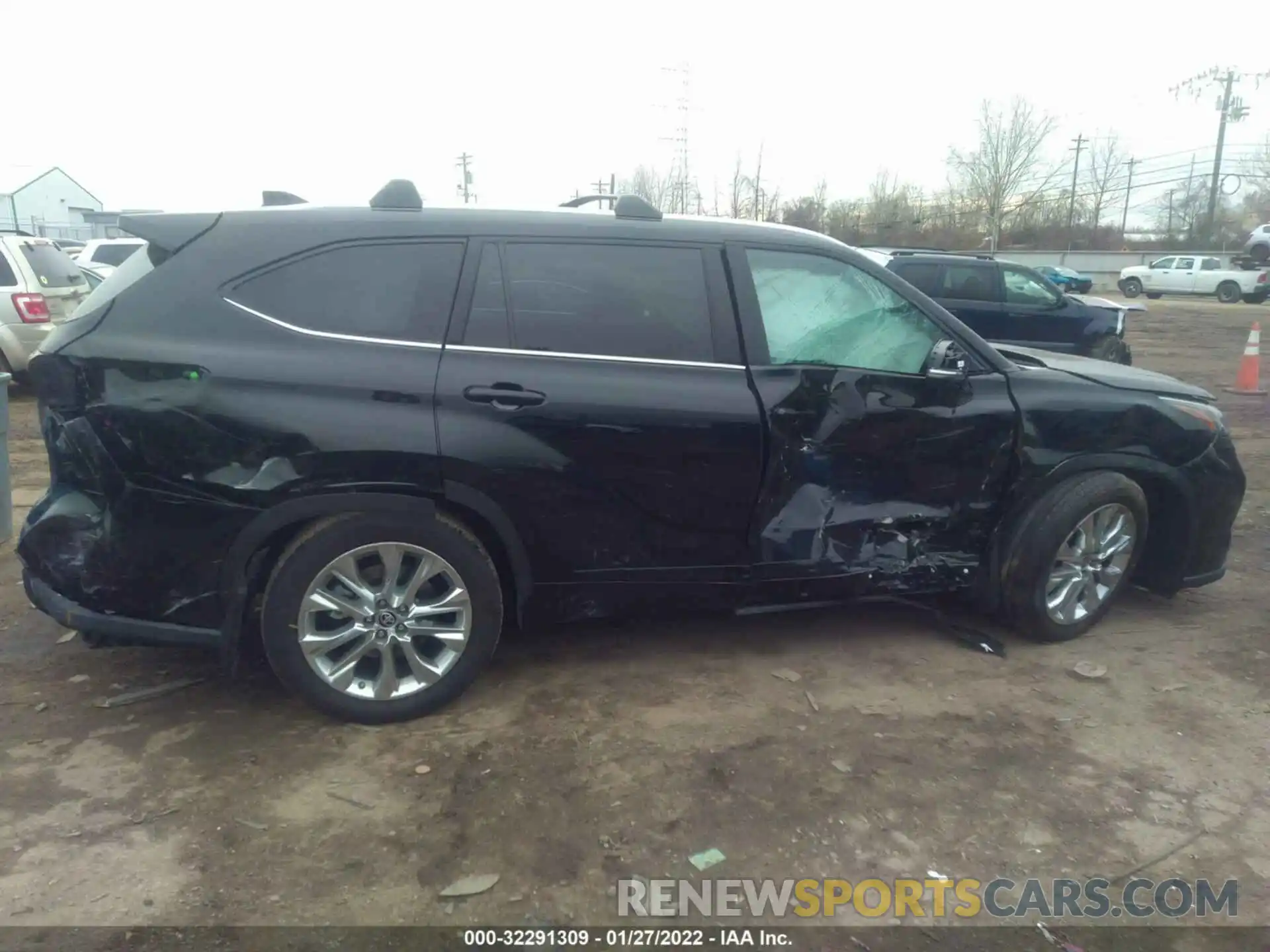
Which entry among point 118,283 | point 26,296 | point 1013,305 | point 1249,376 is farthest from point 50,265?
point 1249,376

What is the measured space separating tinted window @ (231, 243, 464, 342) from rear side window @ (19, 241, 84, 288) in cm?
863

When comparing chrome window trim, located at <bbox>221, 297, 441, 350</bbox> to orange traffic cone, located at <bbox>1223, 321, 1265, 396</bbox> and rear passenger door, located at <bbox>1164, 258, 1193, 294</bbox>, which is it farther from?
rear passenger door, located at <bbox>1164, 258, 1193, 294</bbox>

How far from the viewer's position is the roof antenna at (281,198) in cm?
387

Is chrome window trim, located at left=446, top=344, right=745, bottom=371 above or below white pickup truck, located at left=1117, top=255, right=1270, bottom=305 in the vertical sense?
above

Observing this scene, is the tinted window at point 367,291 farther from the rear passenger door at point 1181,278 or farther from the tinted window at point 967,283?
the rear passenger door at point 1181,278

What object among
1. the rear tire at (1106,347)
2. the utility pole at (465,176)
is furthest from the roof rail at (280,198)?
the utility pole at (465,176)

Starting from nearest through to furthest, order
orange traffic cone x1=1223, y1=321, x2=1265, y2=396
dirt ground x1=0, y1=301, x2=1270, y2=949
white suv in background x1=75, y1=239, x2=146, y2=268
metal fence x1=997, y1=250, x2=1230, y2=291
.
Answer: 1. dirt ground x1=0, y1=301, x2=1270, y2=949
2. orange traffic cone x1=1223, y1=321, x2=1265, y2=396
3. white suv in background x1=75, y1=239, x2=146, y2=268
4. metal fence x1=997, y1=250, x2=1230, y2=291

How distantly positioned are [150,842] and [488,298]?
208 cm

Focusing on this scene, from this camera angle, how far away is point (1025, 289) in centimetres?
1248

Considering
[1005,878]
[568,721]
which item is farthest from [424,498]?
[1005,878]

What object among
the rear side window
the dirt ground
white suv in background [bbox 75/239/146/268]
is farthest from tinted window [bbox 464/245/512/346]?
white suv in background [bbox 75/239/146/268]

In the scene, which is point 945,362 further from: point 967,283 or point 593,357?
point 967,283

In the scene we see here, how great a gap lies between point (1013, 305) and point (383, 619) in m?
11.2

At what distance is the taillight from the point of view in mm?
9812
